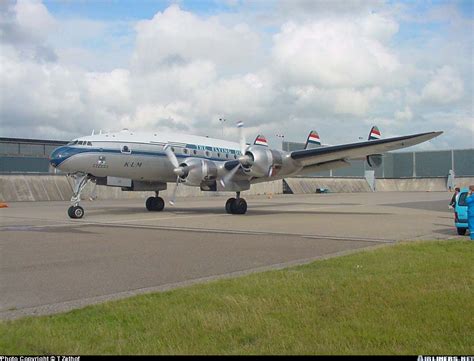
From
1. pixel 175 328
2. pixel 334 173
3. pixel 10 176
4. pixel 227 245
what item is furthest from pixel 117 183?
pixel 334 173

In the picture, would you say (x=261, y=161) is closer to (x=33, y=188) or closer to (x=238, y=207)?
(x=238, y=207)

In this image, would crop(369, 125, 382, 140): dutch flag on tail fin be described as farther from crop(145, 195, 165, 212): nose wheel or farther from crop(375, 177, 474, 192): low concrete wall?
crop(375, 177, 474, 192): low concrete wall

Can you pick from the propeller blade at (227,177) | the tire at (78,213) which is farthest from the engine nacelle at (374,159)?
the tire at (78,213)

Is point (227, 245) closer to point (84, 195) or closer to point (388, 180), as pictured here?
point (84, 195)

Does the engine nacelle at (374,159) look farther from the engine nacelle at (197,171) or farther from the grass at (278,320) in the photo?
the grass at (278,320)

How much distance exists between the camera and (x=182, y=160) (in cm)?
2564

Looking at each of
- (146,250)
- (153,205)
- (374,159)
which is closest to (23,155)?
(153,205)

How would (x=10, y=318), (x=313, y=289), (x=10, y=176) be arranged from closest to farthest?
(x=10, y=318)
(x=313, y=289)
(x=10, y=176)

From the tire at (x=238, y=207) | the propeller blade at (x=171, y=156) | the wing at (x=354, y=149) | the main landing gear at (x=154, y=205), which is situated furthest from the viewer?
the main landing gear at (x=154, y=205)

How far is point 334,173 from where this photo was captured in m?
90.4

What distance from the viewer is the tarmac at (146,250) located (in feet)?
26.1

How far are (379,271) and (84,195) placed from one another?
39.8m

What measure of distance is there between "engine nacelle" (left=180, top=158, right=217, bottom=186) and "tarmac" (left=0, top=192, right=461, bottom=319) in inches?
126

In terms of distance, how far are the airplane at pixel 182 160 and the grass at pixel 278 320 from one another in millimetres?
15717
